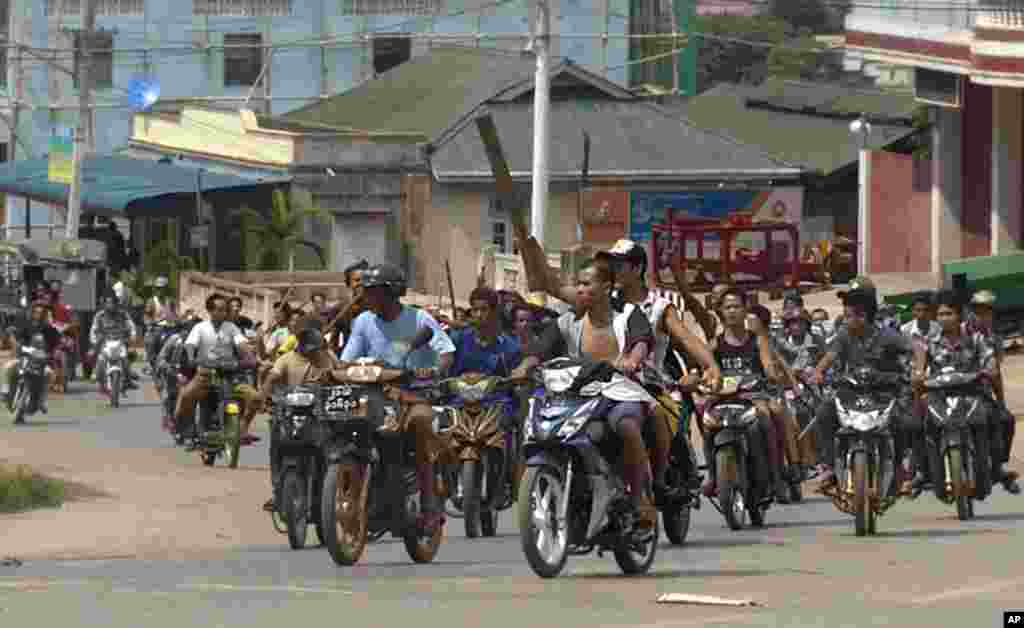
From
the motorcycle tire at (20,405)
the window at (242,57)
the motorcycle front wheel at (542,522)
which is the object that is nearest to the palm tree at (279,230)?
the window at (242,57)

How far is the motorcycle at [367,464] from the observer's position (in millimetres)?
14930

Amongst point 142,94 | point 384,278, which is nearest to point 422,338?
point 384,278

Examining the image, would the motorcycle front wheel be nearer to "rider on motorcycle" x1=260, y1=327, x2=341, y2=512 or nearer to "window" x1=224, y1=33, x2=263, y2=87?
"rider on motorcycle" x1=260, y1=327, x2=341, y2=512

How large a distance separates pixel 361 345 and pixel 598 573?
2098 mm

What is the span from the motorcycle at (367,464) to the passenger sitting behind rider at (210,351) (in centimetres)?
1048

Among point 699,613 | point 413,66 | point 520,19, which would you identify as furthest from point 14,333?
point 520,19

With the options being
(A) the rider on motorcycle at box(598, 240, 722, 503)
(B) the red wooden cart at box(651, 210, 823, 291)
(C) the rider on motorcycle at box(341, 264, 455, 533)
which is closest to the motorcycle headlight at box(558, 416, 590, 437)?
(A) the rider on motorcycle at box(598, 240, 722, 503)

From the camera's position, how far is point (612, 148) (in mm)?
61000

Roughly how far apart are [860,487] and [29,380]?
57.9 feet

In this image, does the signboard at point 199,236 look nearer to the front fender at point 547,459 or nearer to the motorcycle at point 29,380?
the motorcycle at point 29,380

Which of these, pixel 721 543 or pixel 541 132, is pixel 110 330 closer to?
pixel 541 132

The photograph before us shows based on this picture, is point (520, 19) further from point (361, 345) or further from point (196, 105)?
point (361, 345)

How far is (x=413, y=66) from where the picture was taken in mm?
70688

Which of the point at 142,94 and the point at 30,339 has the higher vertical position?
the point at 142,94
